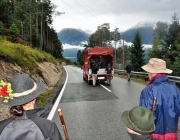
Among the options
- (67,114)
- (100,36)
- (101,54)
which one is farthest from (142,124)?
(100,36)

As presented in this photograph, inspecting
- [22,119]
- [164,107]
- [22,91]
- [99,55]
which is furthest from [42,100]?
[99,55]

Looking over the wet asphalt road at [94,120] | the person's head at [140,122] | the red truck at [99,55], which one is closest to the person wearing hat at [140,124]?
the person's head at [140,122]

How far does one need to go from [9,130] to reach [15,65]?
11.5 m

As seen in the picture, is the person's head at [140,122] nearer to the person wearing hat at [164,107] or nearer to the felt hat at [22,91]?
the person wearing hat at [164,107]

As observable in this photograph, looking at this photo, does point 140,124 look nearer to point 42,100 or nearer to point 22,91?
point 22,91

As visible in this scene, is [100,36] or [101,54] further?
[100,36]

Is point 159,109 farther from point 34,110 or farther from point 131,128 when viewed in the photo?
point 34,110

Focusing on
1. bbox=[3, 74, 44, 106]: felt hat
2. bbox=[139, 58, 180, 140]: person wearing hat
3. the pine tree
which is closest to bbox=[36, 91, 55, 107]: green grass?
bbox=[139, 58, 180, 140]: person wearing hat

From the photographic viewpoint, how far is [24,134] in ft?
6.72

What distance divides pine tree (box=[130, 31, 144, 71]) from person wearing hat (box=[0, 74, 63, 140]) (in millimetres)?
62127

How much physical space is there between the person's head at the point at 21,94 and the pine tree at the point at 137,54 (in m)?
62.1

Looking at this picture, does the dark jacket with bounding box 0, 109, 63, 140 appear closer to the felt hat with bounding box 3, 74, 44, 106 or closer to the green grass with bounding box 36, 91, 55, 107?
the felt hat with bounding box 3, 74, 44, 106

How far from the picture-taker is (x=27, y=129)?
6.69 feet

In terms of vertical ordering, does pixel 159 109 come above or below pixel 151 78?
below
